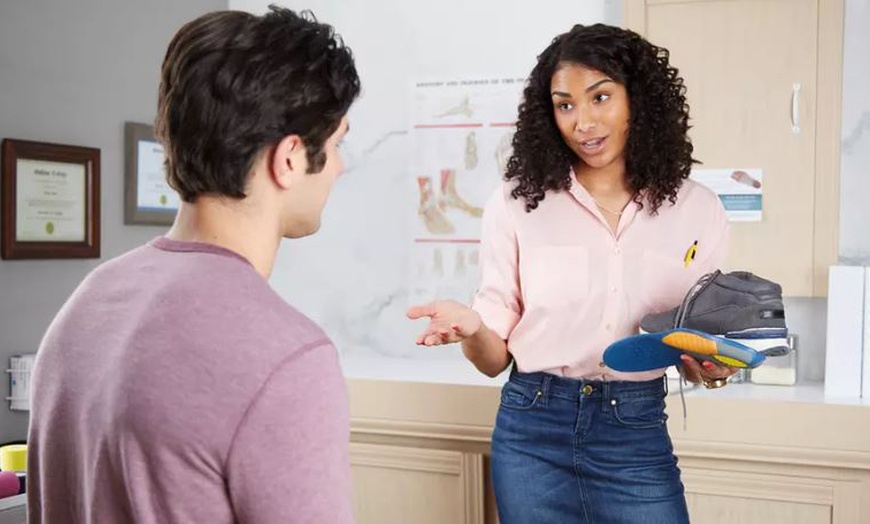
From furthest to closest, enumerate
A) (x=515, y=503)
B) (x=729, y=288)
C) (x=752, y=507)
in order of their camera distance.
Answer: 1. (x=752, y=507)
2. (x=515, y=503)
3. (x=729, y=288)

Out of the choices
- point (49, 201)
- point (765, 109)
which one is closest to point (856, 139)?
point (765, 109)

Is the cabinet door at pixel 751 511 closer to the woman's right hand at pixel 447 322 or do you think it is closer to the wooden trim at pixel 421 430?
the wooden trim at pixel 421 430

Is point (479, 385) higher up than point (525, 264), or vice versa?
point (525, 264)

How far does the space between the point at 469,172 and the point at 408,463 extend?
0.91m

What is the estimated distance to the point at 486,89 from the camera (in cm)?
291

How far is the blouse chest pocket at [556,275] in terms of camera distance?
1731 mm

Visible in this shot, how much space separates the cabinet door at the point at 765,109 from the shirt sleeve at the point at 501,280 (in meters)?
1.01

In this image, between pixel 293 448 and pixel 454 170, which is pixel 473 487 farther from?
pixel 293 448

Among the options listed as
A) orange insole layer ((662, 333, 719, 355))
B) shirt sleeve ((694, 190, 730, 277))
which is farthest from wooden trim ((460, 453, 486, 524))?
orange insole layer ((662, 333, 719, 355))

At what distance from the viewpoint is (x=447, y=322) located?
163cm

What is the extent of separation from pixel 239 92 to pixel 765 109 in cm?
207

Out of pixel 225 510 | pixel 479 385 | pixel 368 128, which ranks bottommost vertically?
pixel 479 385

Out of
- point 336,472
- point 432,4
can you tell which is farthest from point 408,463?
point 336,472

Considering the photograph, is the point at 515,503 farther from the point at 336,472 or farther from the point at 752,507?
the point at 336,472
